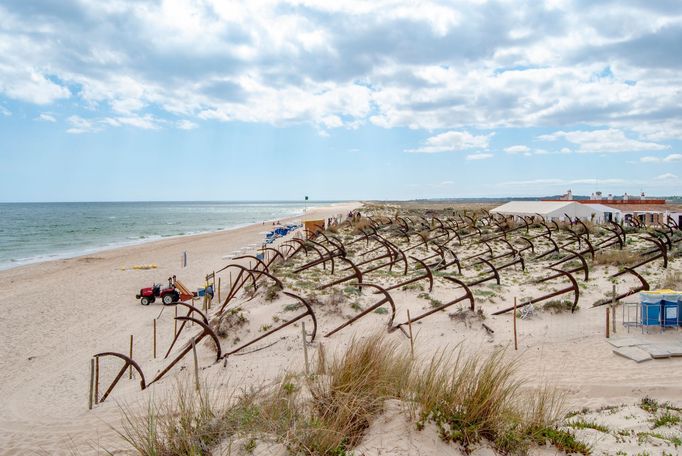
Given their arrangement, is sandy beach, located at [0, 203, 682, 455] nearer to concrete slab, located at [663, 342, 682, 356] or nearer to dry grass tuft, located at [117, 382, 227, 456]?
concrete slab, located at [663, 342, 682, 356]

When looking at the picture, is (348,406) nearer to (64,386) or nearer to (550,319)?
(550,319)

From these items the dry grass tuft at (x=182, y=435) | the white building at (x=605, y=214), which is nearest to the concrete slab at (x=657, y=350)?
the dry grass tuft at (x=182, y=435)

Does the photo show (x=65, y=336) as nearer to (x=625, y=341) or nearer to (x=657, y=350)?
(x=625, y=341)

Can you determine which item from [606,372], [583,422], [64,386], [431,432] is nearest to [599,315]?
[606,372]

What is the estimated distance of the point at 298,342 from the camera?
8859 millimetres

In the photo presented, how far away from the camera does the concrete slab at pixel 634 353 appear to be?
7.30 meters

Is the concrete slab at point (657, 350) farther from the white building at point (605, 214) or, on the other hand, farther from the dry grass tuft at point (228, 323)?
the white building at point (605, 214)

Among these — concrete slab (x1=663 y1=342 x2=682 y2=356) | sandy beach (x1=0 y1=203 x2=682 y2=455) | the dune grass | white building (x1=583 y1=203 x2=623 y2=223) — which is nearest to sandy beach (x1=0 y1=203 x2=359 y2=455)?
sandy beach (x1=0 y1=203 x2=682 y2=455)

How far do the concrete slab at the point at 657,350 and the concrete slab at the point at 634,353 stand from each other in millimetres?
92

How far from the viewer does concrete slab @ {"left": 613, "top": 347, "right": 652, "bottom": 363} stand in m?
7.30

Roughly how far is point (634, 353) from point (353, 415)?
633cm

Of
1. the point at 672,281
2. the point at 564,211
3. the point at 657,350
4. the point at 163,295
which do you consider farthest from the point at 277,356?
the point at 564,211

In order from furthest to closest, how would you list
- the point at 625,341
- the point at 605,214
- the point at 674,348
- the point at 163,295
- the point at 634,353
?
the point at 605,214 < the point at 163,295 < the point at 625,341 < the point at 674,348 < the point at 634,353

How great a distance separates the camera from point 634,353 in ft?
24.6
